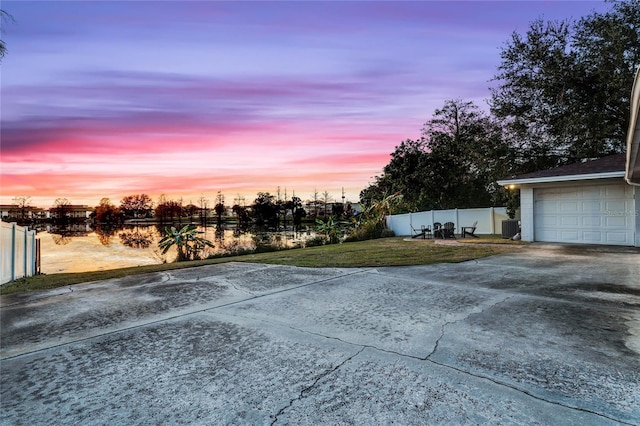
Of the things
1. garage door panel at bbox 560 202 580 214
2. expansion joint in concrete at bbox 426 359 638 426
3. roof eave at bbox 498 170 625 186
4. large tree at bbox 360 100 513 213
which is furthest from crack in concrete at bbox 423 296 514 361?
large tree at bbox 360 100 513 213

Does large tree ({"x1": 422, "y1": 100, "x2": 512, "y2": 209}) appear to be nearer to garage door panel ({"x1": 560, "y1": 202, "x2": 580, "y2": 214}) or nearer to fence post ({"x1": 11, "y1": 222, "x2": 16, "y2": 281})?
garage door panel ({"x1": 560, "y1": 202, "x2": 580, "y2": 214})

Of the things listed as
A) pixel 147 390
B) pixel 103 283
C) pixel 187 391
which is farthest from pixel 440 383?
pixel 103 283

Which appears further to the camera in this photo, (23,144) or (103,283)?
(23,144)

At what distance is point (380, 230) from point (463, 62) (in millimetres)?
9588

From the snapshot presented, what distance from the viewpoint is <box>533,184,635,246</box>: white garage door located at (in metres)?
11.8

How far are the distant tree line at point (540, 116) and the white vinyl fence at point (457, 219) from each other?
3.25 ft

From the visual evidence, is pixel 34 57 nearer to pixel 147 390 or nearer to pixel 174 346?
pixel 174 346

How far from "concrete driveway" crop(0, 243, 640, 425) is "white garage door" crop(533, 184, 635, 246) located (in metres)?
7.50

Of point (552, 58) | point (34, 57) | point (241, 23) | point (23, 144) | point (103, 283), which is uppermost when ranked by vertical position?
point (552, 58)

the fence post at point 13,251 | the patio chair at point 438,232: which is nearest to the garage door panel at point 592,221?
the patio chair at point 438,232

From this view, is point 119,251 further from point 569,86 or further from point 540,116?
point 569,86

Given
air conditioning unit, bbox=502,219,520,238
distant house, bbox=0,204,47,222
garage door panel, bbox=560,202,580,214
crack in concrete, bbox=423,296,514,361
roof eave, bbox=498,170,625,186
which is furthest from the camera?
distant house, bbox=0,204,47,222

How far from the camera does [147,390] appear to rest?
8.59ft

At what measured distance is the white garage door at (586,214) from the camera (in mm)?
11781
